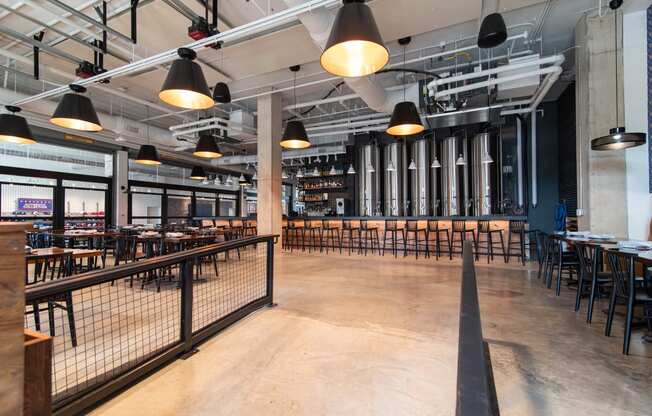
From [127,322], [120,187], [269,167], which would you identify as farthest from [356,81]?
[120,187]

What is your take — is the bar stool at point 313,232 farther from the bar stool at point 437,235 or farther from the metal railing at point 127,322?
the metal railing at point 127,322

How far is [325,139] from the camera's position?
1119 cm

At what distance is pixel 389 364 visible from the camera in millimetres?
2238

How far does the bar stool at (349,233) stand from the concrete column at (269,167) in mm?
1835

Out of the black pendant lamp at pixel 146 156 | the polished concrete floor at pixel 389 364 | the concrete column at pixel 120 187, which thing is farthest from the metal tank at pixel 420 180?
the concrete column at pixel 120 187

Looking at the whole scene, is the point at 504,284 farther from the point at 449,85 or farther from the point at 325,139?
the point at 325,139

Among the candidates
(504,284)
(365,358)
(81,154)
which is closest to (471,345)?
(365,358)

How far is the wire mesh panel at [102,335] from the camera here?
2.13 meters

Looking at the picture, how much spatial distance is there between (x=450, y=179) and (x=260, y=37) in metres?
6.73

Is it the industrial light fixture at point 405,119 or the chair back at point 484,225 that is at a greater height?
the industrial light fixture at point 405,119

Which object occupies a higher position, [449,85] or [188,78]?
[449,85]

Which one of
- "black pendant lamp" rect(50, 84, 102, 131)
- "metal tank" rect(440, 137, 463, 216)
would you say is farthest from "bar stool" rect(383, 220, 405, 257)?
"black pendant lamp" rect(50, 84, 102, 131)

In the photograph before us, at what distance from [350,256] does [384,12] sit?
5255mm

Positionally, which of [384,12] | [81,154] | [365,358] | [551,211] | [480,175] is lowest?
[365,358]
